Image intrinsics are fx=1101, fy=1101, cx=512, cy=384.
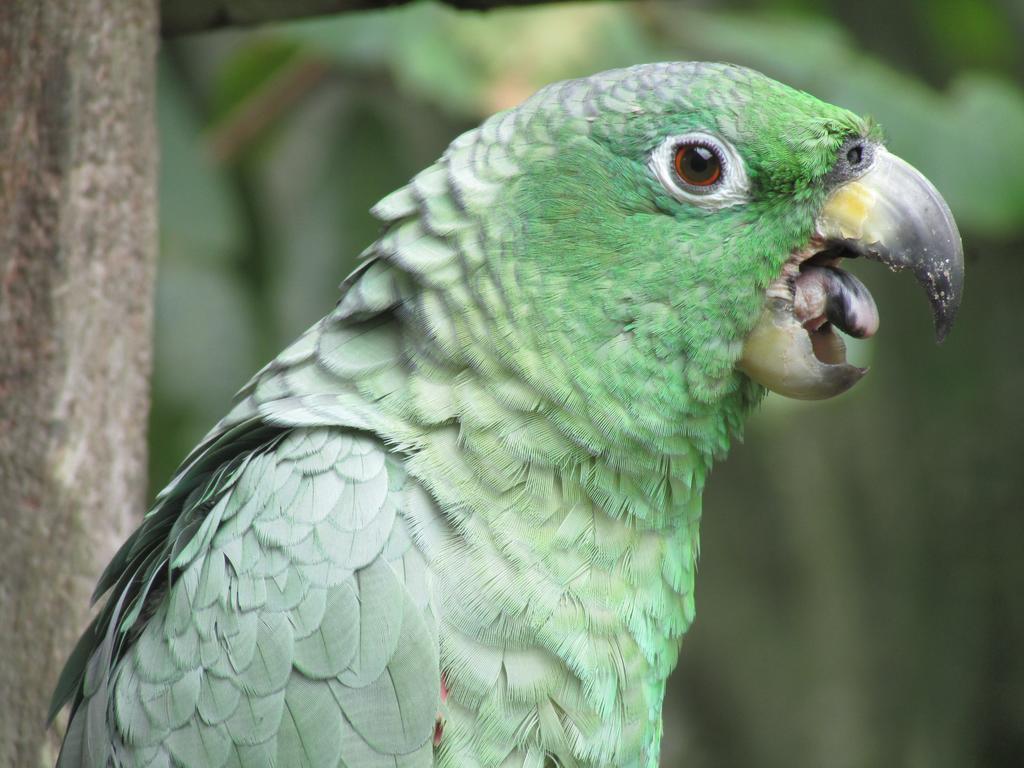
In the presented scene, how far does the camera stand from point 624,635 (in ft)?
5.11

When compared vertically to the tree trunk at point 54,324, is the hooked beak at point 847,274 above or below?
above

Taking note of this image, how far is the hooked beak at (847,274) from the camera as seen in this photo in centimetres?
153

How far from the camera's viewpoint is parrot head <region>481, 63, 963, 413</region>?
1.53m

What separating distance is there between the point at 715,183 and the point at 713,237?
0.08 m

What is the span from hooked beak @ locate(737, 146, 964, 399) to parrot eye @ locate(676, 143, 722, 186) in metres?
0.16

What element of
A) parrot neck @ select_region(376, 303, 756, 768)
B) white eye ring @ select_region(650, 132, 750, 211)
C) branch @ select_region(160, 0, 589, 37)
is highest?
branch @ select_region(160, 0, 589, 37)

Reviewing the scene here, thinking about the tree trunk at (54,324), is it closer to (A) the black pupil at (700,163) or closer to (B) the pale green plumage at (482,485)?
(B) the pale green plumage at (482,485)

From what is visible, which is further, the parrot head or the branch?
the branch

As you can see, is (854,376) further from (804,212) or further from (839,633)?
(839,633)

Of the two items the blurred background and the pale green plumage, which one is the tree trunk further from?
the blurred background

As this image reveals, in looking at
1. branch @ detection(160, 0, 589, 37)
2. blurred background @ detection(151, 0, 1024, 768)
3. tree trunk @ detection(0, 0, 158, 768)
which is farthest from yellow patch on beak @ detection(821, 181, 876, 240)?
blurred background @ detection(151, 0, 1024, 768)

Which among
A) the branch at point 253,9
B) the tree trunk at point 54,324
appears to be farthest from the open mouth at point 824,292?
the tree trunk at point 54,324

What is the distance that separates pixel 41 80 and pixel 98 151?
13 cm

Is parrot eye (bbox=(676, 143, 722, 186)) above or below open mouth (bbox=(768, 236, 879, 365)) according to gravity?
above
